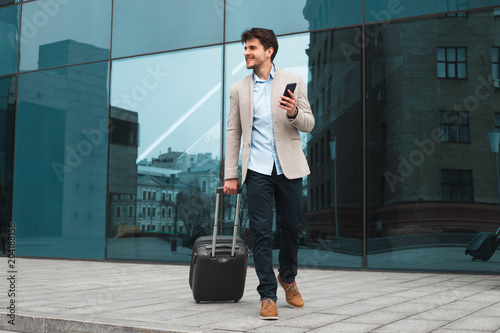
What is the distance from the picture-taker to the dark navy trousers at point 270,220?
14.1 ft

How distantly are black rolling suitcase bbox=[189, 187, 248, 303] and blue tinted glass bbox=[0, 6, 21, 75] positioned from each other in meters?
8.55

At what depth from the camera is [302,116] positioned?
4262 millimetres

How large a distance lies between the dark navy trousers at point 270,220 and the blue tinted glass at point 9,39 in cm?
892

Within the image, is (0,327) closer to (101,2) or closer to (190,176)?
(190,176)

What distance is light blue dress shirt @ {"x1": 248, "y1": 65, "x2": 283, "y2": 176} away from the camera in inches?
174

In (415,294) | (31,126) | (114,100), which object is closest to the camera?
(415,294)

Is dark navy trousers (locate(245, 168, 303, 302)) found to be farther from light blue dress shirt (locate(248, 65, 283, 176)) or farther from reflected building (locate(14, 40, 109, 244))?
reflected building (locate(14, 40, 109, 244))

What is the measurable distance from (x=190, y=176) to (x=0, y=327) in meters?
5.36

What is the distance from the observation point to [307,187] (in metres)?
8.63

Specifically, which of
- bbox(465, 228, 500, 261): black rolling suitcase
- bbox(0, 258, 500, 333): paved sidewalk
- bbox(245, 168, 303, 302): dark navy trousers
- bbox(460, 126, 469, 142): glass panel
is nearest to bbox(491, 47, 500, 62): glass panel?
bbox(460, 126, 469, 142): glass panel

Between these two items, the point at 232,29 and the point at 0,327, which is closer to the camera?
the point at 0,327

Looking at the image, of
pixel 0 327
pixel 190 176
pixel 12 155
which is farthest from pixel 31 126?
pixel 0 327

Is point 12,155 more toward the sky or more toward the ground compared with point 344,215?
more toward the sky

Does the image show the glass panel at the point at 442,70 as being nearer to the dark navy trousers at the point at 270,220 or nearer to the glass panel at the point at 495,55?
the glass panel at the point at 495,55
